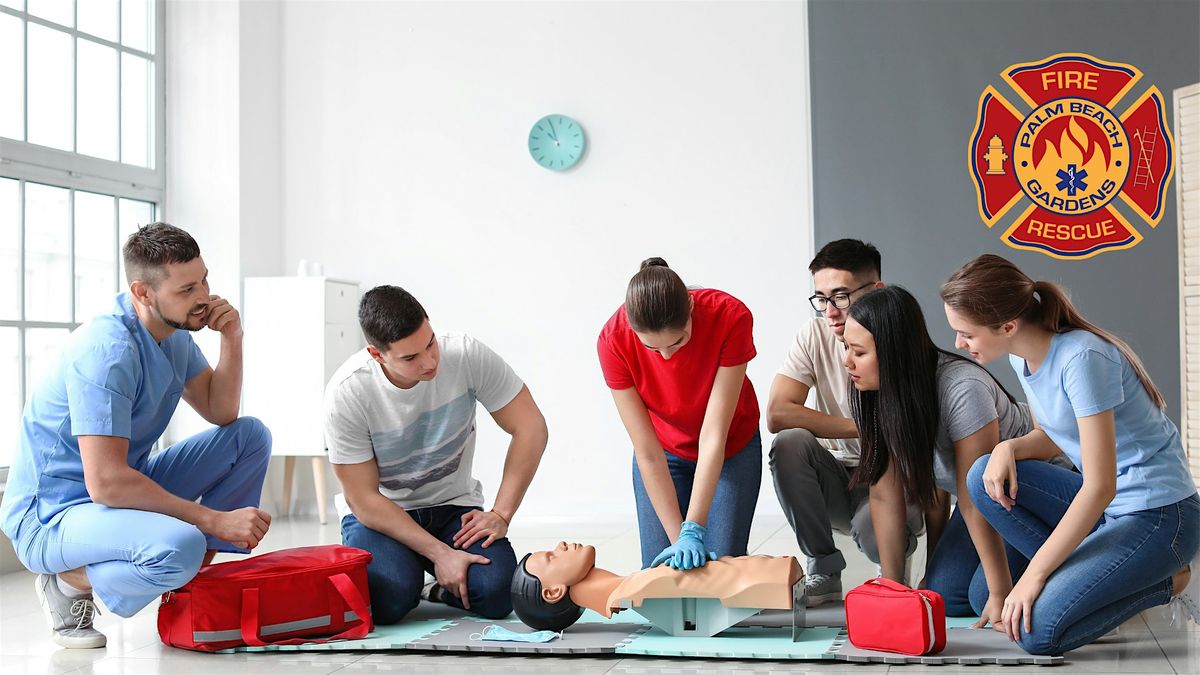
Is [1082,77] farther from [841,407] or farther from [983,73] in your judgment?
[841,407]

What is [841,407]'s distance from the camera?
3031mm

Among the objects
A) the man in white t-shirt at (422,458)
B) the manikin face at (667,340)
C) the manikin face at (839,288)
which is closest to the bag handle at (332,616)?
the man in white t-shirt at (422,458)

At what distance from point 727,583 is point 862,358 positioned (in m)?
0.57

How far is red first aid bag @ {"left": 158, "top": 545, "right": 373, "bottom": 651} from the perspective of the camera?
248cm

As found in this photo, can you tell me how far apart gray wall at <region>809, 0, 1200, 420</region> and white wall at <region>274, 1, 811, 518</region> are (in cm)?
→ 17

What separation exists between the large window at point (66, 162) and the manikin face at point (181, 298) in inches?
73.8

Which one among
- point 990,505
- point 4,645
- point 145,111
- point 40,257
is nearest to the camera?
point 990,505

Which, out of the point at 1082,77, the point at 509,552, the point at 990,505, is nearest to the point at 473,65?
the point at 1082,77

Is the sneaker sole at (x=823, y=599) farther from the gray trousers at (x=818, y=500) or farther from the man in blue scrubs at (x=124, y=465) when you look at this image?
the man in blue scrubs at (x=124, y=465)

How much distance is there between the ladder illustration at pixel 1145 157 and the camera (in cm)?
439

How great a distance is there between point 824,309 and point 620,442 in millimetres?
2244

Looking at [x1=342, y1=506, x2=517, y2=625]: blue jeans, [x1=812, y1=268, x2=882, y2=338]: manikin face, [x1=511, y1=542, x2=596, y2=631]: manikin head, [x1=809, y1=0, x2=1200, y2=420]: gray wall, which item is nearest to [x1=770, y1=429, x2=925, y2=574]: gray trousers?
[x1=812, y1=268, x2=882, y2=338]: manikin face

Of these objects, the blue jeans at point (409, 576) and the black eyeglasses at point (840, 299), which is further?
the black eyeglasses at point (840, 299)

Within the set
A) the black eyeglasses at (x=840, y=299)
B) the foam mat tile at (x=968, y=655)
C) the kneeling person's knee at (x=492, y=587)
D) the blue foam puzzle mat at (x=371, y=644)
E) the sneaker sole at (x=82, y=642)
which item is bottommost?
the sneaker sole at (x=82, y=642)
